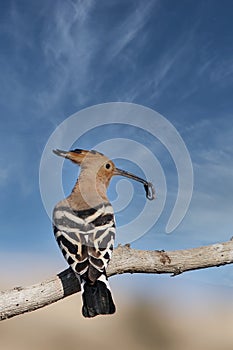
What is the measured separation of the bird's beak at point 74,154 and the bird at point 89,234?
254 millimetres

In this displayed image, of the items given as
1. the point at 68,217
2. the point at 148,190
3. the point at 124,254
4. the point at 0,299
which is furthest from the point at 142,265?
the point at 148,190

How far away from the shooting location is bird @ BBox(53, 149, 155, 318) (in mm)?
4742

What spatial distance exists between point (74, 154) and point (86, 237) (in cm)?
208

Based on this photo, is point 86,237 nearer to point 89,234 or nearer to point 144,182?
point 89,234

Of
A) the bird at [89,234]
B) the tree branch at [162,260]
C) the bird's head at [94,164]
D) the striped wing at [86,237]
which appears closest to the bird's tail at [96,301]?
the bird at [89,234]

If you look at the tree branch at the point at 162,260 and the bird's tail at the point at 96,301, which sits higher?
the tree branch at the point at 162,260

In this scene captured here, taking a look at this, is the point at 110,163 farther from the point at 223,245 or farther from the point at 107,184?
the point at 223,245

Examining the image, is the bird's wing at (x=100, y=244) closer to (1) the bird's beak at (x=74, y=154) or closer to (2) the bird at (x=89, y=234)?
(2) the bird at (x=89, y=234)

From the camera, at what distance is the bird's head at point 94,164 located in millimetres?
6527

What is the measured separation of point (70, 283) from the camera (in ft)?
16.4

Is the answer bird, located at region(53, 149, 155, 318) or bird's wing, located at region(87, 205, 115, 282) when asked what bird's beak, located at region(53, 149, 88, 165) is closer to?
bird, located at region(53, 149, 155, 318)

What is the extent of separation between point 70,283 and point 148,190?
2609mm

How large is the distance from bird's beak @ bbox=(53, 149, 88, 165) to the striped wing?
1.15 metres

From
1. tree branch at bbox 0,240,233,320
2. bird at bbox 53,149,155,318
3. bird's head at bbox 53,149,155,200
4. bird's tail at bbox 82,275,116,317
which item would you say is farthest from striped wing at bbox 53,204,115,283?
bird's head at bbox 53,149,155,200
